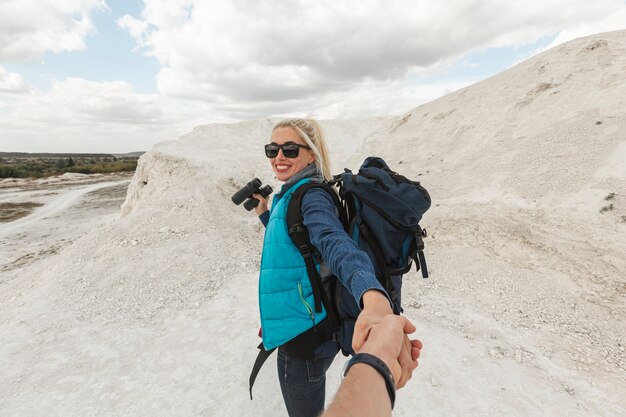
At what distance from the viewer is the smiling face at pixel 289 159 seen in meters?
2.63

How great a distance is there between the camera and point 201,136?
1769cm

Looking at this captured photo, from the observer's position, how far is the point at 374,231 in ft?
6.94

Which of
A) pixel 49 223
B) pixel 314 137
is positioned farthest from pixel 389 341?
pixel 49 223

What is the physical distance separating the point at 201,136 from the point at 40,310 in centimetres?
1272

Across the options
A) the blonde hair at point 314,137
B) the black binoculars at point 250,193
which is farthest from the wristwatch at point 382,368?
the black binoculars at point 250,193

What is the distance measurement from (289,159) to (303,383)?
1807 mm

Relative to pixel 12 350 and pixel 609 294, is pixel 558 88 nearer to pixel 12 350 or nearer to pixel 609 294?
pixel 609 294

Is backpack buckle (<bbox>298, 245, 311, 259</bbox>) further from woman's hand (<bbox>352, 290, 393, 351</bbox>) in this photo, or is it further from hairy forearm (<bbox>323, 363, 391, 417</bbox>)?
hairy forearm (<bbox>323, 363, 391, 417</bbox>)

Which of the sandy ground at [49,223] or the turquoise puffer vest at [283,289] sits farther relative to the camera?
the sandy ground at [49,223]

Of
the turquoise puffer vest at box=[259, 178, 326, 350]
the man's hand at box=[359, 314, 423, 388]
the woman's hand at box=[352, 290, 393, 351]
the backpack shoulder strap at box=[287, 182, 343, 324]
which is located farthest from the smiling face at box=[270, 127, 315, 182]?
the man's hand at box=[359, 314, 423, 388]

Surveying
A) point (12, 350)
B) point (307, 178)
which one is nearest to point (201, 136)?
point (12, 350)

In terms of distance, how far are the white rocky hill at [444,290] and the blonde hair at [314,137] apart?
3.29 m

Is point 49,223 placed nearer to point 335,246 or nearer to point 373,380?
point 335,246

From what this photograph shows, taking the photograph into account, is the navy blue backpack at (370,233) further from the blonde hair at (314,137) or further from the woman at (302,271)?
the blonde hair at (314,137)
